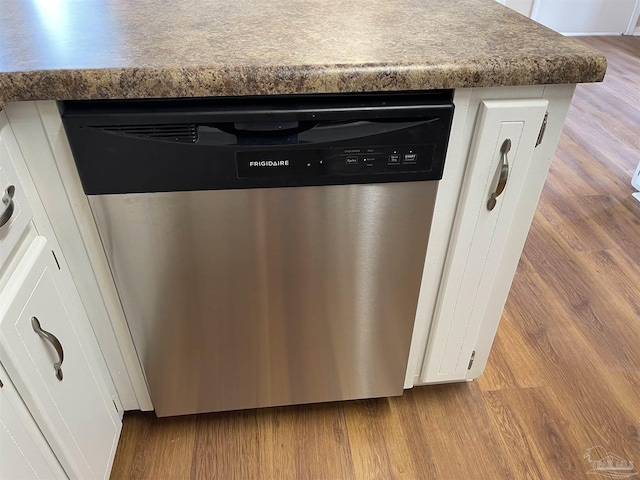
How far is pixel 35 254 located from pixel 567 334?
151 cm

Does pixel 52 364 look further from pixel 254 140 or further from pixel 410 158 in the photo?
pixel 410 158

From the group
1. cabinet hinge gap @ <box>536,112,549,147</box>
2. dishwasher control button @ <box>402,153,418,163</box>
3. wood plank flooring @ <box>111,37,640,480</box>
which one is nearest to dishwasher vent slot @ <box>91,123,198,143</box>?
dishwasher control button @ <box>402,153,418,163</box>

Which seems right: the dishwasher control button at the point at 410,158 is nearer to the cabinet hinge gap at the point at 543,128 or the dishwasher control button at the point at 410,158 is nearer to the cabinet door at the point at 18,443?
the cabinet hinge gap at the point at 543,128

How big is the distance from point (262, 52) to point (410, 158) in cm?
31

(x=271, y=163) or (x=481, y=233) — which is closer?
(x=271, y=163)

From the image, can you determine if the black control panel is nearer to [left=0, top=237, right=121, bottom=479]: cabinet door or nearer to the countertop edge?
the countertop edge

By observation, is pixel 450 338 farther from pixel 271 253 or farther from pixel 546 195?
pixel 546 195

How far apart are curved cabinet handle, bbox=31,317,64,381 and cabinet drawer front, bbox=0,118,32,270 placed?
12 cm

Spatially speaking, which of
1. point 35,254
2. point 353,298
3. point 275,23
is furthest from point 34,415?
point 275,23

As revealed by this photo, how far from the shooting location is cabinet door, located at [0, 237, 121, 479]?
739 mm

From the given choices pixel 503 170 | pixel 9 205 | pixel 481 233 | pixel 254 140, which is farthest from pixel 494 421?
pixel 9 205

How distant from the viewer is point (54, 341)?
836 mm
